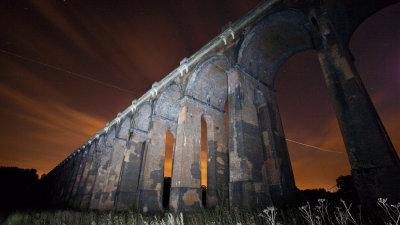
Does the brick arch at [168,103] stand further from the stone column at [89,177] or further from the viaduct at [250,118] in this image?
the stone column at [89,177]

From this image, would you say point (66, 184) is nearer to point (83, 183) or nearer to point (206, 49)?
point (83, 183)

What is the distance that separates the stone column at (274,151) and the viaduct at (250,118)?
5cm

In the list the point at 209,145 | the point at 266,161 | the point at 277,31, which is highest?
the point at 277,31

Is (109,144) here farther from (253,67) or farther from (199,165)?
(253,67)

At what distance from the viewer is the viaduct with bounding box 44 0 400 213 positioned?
4.62 metres

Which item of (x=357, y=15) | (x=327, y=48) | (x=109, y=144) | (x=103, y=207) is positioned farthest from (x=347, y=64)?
(x=109, y=144)

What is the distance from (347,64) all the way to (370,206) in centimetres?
377

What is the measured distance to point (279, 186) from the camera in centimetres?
782

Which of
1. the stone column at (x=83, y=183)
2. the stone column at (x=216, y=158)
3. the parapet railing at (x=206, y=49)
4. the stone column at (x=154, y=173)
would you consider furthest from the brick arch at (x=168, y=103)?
the stone column at (x=83, y=183)

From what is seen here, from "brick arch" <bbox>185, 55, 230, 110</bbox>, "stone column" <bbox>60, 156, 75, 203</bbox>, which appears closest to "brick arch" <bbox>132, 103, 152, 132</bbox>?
"brick arch" <bbox>185, 55, 230, 110</bbox>

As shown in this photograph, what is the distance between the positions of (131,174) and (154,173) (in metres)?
3.49

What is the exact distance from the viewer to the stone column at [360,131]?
393 cm

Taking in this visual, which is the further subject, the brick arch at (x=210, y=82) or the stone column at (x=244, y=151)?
the brick arch at (x=210, y=82)

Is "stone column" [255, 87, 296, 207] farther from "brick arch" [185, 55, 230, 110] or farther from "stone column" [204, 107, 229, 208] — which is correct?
"stone column" [204, 107, 229, 208]
